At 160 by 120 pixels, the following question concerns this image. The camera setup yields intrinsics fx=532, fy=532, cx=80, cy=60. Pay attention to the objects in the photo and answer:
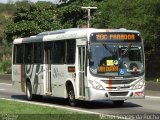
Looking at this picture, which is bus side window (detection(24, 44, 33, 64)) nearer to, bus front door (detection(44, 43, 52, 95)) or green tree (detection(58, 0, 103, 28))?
bus front door (detection(44, 43, 52, 95))

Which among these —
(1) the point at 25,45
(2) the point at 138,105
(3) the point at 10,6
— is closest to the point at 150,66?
(1) the point at 25,45

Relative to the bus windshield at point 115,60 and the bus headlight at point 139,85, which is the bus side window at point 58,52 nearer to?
the bus windshield at point 115,60

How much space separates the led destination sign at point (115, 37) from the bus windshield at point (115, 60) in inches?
8.0

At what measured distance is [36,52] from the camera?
80.0ft

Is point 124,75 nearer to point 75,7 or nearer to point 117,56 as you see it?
point 117,56

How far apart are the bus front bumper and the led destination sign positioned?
6.34 feet

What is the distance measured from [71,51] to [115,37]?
198cm

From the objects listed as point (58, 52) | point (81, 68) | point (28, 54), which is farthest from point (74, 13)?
point (81, 68)

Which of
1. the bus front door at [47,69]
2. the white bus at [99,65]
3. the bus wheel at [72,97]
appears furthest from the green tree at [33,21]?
the bus wheel at [72,97]

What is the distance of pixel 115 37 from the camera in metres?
20.0

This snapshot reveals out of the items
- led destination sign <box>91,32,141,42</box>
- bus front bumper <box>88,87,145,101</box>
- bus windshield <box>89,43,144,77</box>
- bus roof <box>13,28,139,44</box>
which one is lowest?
bus front bumper <box>88,87,145,101</box>

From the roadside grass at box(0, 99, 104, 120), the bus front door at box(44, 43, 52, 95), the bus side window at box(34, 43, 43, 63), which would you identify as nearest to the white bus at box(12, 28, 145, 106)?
the bus front door at box(44, 43, 52, 95)

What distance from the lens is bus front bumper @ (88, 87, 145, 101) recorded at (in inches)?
758

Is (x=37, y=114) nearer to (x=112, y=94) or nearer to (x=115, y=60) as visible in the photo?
(x=112, y=94)
